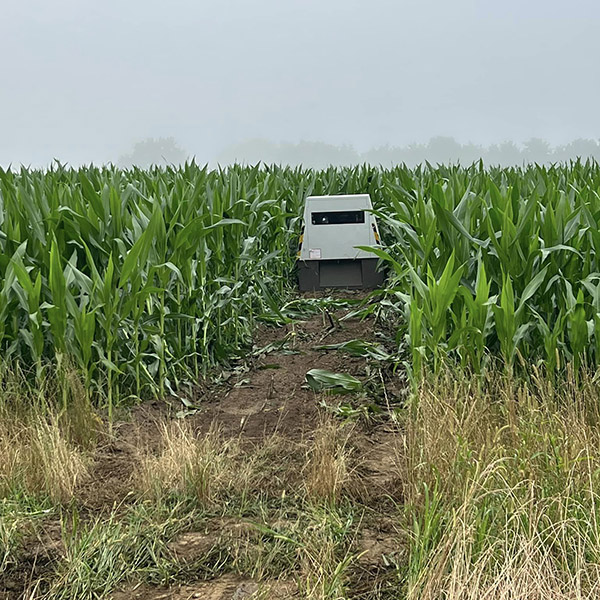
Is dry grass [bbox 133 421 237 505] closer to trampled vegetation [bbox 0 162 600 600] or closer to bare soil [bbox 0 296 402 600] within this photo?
trampled vegetation [bbox 0 162 600 600]

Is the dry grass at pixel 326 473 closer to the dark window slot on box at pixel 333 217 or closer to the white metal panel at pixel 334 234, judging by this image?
the white metal panel at pixel 334 234

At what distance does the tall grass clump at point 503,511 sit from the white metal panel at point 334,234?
215 inches

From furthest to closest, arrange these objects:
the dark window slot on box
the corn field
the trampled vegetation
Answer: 1. the dark window slot on box
2. the corn field
3. the trampled vegetation

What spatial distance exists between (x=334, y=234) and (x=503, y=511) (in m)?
6.32


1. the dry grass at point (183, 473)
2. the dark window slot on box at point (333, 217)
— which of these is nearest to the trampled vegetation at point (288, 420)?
the dry grass at point (183, 473)

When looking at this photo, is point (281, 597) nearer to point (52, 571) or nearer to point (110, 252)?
point (52, 571)

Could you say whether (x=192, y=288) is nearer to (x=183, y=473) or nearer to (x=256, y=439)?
(x=256, y=439)

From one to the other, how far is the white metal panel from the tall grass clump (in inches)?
215

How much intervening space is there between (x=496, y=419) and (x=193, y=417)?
2.09 meters

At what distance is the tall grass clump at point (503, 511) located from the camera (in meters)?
2.38

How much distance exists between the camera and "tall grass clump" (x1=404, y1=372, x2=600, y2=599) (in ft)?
7.79

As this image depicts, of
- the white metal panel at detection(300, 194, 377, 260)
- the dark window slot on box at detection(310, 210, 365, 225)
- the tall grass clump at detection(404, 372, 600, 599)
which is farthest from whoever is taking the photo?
the dark window slot on box at detection(310, 210, 365, 225)

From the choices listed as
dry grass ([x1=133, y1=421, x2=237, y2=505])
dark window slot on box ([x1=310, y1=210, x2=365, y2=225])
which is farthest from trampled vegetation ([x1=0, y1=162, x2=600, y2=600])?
dark window slot on box ([x1=310, y1=210, x2=365, y2=225])

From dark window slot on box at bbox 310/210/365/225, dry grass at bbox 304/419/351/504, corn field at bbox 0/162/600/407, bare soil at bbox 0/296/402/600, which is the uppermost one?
dark window slot on box at bbox 310/210/365/225
